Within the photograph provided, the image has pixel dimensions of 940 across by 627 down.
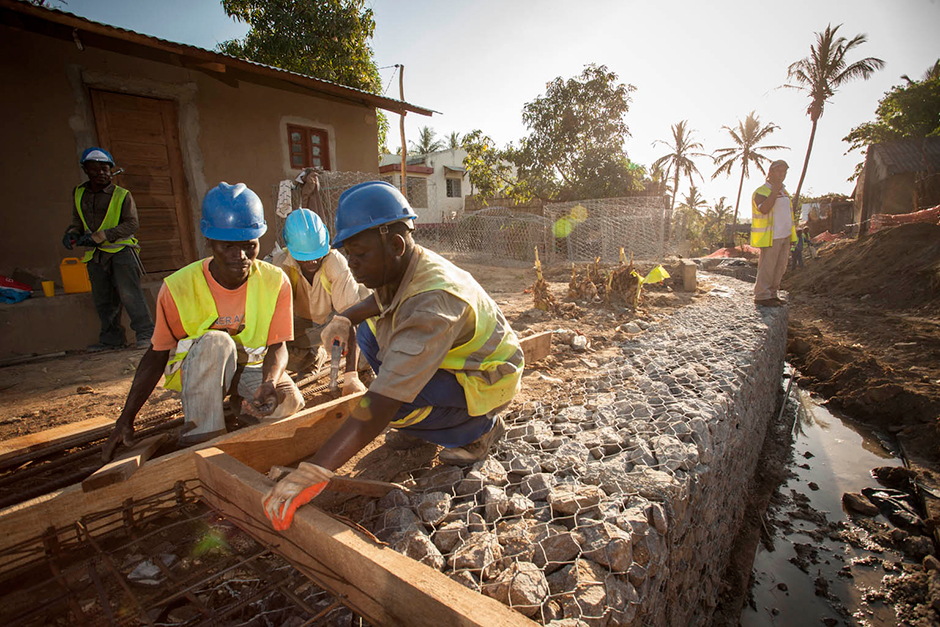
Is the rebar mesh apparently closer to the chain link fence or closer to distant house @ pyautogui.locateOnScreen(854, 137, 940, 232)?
the chain link fence

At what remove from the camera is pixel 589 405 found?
2725mm

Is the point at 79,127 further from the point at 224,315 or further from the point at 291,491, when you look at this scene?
the point at 291,491

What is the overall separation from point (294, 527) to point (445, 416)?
76 centimetres

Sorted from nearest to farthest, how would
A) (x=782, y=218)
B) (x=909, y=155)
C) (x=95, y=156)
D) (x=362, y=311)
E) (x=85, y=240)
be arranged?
(x=362, y=311), (x=95, y=156), (x=85, y=240), (x=782, y=218), (x=909, y=155)

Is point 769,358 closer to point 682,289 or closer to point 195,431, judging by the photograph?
point 682,289

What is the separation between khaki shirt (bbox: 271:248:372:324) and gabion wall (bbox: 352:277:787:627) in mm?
1536

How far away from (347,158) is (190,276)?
7017 millimetres

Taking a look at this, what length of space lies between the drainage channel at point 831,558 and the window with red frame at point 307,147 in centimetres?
817

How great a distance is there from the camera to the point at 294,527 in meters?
1.44

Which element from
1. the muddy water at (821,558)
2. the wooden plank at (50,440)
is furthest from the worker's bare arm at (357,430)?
the muddy water at (821,558)

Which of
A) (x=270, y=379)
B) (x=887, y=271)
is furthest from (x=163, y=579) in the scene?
(x=887, y=271)

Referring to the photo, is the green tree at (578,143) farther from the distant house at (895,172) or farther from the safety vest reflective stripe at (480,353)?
the safety vest reflective stripe at (480,353)

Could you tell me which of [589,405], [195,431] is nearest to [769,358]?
[589,405]

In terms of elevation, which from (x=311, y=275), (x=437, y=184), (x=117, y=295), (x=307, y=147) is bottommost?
(x=117, y=295)
